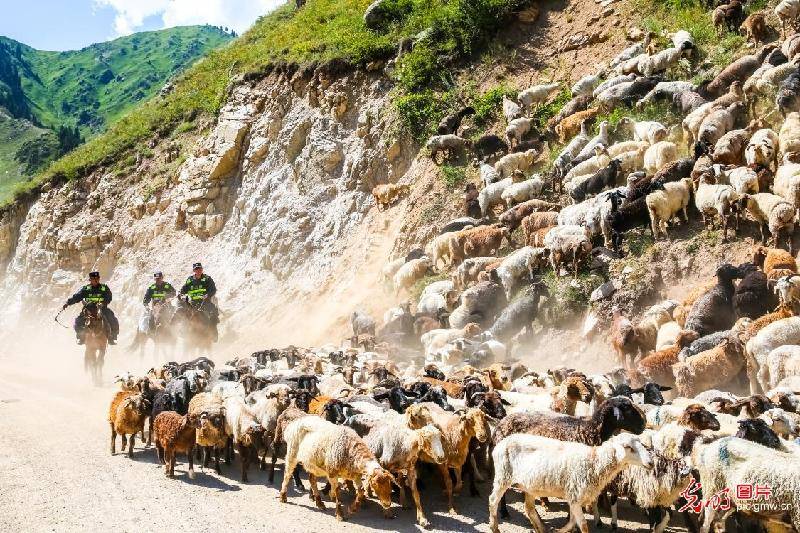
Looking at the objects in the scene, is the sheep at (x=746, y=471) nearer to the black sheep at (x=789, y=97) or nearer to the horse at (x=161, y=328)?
the black sheep at (x=789, y=97)

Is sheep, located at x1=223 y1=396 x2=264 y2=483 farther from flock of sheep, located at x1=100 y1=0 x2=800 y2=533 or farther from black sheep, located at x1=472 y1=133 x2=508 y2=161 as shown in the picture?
black sheep, located at x1=472 y1=133 x2=508 y2=161

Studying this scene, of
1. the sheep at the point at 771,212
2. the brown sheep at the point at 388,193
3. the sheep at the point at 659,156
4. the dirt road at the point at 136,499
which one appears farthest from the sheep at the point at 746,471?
the brown sheep at the point at 388,193

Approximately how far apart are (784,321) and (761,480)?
4.95 metres

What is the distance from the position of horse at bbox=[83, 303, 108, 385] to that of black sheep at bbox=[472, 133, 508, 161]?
12.6 metres

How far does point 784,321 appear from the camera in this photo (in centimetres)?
907

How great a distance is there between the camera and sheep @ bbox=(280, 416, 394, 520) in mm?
6270

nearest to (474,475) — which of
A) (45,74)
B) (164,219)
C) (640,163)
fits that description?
(640,163)

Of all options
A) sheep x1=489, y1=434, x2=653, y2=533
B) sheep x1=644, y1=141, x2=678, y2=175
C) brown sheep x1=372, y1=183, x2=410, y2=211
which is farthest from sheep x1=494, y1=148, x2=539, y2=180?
sheep x1=489, y1=434, x2=653, y2=533

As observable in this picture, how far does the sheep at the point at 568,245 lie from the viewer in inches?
548

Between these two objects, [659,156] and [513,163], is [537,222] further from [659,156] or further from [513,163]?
[513,163]

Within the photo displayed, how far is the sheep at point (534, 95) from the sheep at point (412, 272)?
7441 millimetres

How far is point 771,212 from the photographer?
1152 cm

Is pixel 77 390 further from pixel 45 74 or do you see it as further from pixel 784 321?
pixel 45 74

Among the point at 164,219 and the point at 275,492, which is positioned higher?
the point at 164,219
